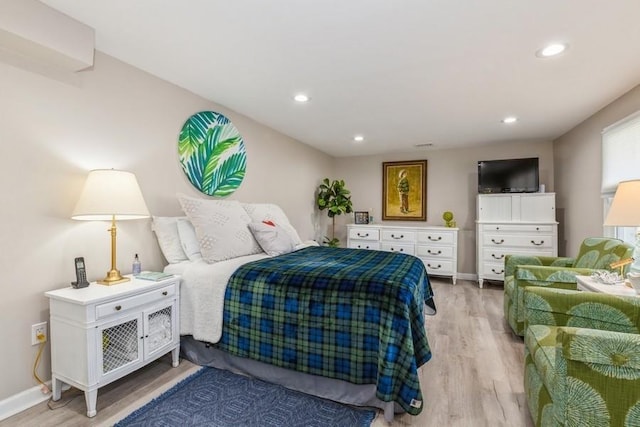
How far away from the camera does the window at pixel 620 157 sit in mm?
2548

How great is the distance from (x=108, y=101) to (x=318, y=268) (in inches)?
75.0

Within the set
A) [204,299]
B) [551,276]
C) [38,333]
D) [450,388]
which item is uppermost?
[551,276]

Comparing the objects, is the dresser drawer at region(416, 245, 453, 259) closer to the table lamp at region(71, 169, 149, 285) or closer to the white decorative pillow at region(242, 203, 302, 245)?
the white decorative pillow at region(242, 203, 302, 245)

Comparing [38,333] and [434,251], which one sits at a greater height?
A: [434,251]

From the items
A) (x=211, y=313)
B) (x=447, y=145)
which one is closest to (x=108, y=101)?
(x=211, y=313)

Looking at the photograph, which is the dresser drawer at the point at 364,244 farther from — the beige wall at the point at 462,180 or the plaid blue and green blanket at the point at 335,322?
the plaid blue and green blanket at the point at 335,322

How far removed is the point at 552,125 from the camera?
3754 mm

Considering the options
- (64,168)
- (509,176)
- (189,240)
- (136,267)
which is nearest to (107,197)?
(64,168)

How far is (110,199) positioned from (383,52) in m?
2.00

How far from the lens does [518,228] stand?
4.27 meters

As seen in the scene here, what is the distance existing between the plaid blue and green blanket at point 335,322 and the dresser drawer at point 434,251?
9.26 ft

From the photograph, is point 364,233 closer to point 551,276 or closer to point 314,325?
point 551,276

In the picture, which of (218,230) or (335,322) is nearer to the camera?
(335,322)

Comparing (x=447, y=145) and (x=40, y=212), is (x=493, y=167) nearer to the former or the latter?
(x=447, y=145)
